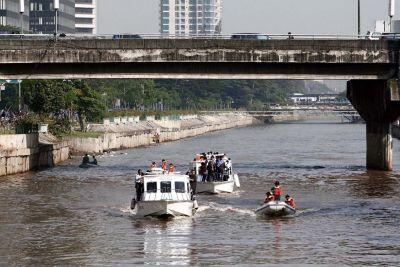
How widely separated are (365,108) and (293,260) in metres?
55.0

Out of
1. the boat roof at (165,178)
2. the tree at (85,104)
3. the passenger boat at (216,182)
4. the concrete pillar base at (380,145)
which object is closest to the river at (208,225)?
the passenger boat at (216,182)

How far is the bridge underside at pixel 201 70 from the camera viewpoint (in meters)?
Answer: 89.4

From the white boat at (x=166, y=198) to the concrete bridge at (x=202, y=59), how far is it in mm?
28205

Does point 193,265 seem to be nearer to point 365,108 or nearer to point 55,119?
point 365,108

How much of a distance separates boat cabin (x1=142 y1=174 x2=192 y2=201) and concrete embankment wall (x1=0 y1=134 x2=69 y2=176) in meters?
31.4

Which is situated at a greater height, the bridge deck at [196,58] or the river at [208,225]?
the bridge deck at [196,58]

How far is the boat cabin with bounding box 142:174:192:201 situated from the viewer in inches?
2377

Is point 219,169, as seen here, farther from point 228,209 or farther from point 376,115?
point 376,115

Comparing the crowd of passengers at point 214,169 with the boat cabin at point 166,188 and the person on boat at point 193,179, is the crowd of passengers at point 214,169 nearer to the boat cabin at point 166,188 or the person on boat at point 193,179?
the person on boat at point 193,179

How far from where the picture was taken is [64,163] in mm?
113938

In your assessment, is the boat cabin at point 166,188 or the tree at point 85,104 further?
the tree at point 85,104

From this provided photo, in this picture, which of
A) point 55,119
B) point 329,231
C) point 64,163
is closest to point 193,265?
point 329,231

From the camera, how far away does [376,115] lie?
9806cm

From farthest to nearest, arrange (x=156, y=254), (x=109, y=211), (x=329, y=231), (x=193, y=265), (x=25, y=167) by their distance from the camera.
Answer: (x=25, y=167) < (x=109, y=211) < (x=329, y=231) < (x=156, y=254) < (x=193, y=265)
